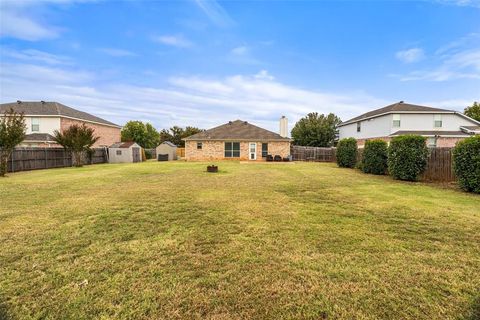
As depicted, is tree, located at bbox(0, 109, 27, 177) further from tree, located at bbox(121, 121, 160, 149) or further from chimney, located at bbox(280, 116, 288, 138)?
tree, located at bbox(121, 121, 160, 149)

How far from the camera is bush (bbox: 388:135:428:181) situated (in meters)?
10.5

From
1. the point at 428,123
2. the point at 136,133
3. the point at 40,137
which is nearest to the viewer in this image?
the point at 40,137

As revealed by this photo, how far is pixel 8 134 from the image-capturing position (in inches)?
508

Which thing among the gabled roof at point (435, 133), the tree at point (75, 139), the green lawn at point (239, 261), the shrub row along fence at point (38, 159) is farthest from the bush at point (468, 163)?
the tree at point (75, 139)

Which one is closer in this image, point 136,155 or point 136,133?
point 136,155

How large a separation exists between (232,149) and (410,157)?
18.9m

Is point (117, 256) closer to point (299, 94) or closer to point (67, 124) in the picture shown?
point (299, 94)

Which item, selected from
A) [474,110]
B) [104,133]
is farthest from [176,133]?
[474,110]

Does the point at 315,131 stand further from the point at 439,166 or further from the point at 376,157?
the point at 439,166

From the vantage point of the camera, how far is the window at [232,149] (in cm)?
2742

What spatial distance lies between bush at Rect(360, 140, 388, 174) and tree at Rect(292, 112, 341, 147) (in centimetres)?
2105

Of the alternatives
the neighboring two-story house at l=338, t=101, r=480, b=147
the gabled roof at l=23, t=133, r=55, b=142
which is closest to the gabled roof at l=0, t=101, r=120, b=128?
the gabled roof at l=23, t=133, r=55, b=142

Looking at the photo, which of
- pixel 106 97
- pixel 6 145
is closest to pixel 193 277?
pixel 6 145

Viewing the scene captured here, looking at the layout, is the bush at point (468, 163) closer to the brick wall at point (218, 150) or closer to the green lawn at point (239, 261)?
Answer: the green lawn at point (239, 261)
